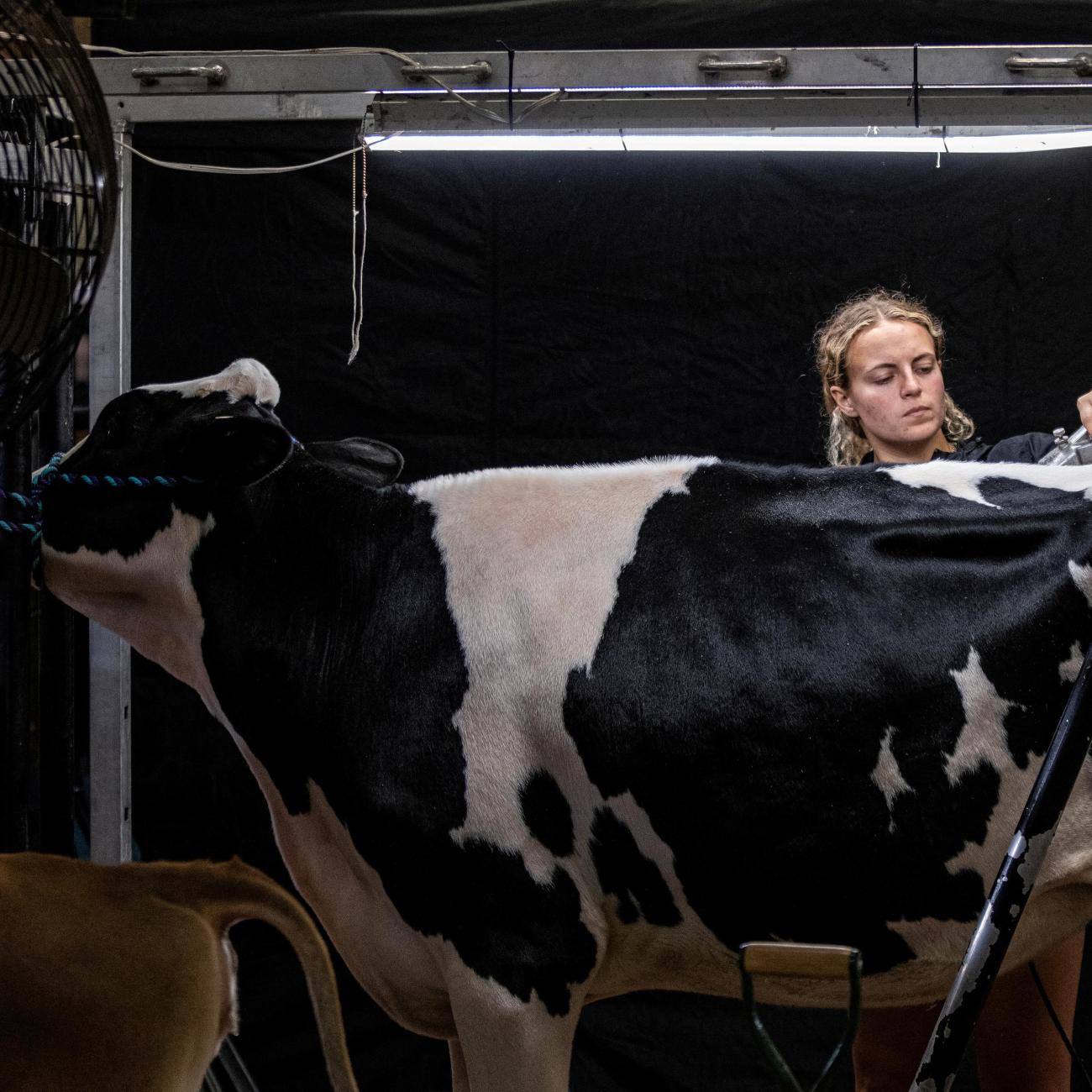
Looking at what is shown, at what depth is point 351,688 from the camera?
5.82ft

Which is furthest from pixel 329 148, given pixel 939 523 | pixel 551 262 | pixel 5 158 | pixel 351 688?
pixel 939 523

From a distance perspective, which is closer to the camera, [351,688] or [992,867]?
[992,867]

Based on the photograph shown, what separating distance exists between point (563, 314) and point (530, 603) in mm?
1561

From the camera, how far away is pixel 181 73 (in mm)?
2527

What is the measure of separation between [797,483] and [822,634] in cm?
26

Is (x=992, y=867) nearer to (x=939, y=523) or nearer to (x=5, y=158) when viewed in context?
(x=939, y=523)

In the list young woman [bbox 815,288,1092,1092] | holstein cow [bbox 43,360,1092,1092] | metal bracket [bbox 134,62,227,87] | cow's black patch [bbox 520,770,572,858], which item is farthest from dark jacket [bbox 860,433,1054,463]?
metal bracket [bbox 134,62,227,87]

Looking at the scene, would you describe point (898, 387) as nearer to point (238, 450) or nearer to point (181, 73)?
point (238, 450)

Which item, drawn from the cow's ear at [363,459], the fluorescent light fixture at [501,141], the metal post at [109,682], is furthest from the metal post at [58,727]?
the fluorescent light fixture at [501,141]

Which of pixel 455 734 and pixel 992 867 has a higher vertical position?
pixel 455 734

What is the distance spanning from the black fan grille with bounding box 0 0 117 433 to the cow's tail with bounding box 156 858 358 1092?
0.68 meters

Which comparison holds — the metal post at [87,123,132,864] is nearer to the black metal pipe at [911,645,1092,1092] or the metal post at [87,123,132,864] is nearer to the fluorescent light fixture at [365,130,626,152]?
the fluorescent light fixture at [365,130,626,152]

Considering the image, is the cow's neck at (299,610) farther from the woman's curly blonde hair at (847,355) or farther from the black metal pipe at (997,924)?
the woman's curly blonde hair at (847,355)

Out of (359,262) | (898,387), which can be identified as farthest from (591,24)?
(898,387)
